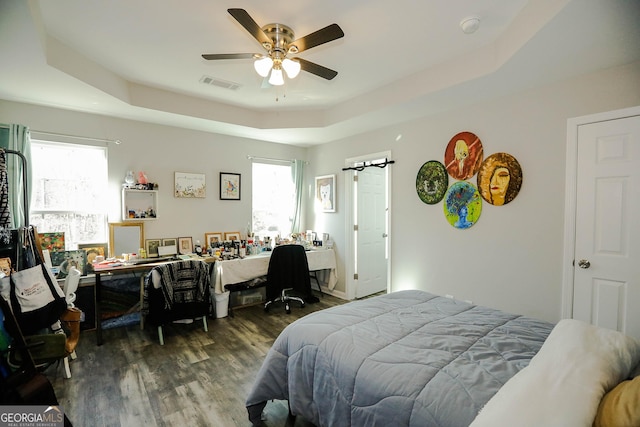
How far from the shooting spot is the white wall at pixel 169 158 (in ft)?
10.8

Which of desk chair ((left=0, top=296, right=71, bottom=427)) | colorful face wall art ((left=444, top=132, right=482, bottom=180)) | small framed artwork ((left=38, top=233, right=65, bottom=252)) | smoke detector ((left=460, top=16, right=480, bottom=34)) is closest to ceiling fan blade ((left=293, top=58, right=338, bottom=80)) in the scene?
smoke detector ((left=460, top=16, right=480, bottom=34))

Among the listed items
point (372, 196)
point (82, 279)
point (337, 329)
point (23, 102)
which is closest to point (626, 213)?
point (337, 329)

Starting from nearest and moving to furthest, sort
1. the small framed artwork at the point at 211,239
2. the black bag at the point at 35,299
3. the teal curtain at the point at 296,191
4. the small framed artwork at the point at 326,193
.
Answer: the black bag at the point at 35,299, the small framed artwork at the point at 211,239, the small framed artwork at the point at 326,193, the teal curtain at the point at 296,191

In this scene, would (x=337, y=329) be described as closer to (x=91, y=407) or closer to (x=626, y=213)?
(x=91, y=407)

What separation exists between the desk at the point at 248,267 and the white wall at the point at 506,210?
1.12 meters

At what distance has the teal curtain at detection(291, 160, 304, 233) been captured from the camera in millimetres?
4965

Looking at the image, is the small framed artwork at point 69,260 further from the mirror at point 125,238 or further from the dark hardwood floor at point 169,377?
the dark hardwood floor at point 169,377

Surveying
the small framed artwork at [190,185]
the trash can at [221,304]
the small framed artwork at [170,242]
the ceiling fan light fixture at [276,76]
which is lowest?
the trash can at [221,304]

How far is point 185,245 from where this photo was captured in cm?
404

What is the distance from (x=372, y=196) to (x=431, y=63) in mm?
2264

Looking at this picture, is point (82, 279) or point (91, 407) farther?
point (82, 279)

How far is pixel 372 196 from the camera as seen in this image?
470 centimetres

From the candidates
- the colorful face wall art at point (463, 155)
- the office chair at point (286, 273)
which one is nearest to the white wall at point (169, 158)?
the office chair at point (286, 273)

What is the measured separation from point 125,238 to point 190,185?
101cm
